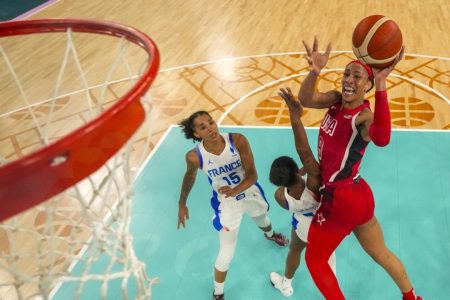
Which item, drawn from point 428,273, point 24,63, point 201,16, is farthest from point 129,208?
point 201,16

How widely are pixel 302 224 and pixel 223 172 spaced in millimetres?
527

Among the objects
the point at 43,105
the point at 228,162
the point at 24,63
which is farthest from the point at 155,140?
the point at 24,63

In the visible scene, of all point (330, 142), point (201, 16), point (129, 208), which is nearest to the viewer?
point (129, 208)

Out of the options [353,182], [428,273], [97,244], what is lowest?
[428,273]

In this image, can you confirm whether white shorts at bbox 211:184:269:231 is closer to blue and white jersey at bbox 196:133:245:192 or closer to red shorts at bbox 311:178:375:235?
blue and white jersey at bbox 196:133:245:192

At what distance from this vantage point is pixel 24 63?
6.45 meters

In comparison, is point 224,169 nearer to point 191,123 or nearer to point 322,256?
point 191,123

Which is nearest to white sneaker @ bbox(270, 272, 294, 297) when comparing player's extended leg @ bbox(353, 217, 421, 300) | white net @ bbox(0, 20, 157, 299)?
player's extended leg @ bbox(353, 217, 421, 300)

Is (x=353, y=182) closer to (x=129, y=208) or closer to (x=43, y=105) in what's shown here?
(x=129, y=208)

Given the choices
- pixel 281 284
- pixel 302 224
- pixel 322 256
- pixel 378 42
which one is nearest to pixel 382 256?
pixel 322 256

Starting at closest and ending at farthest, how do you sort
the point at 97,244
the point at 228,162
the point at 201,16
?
the point at 97,244, the point at 228,162, the point at 201,16

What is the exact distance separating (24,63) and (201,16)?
3229mm

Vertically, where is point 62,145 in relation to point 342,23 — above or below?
above

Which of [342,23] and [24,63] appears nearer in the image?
[24,63]
